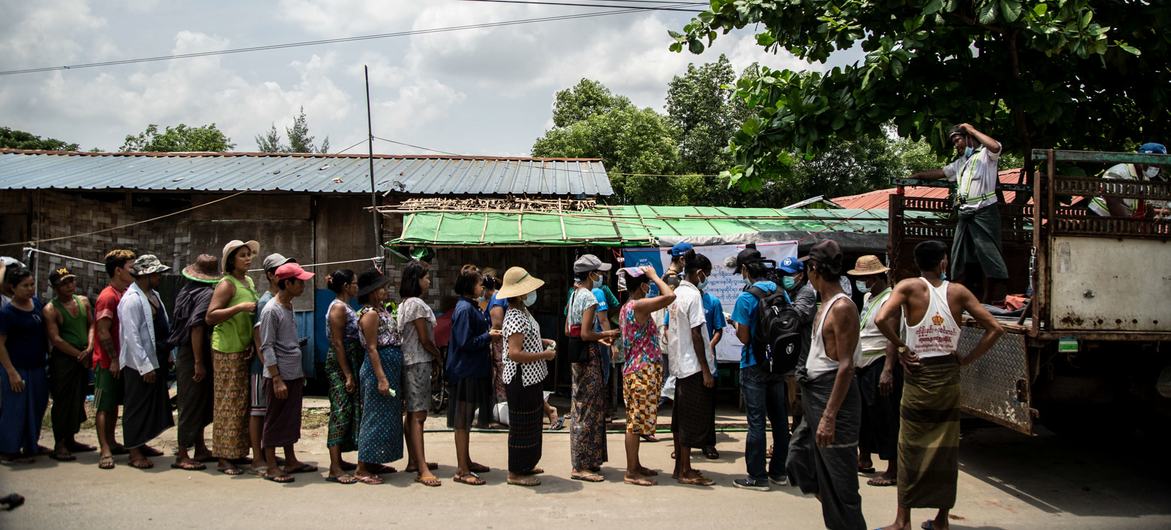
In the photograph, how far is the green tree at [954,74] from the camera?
712 cm

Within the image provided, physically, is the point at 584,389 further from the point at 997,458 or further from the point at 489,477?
the point at 997,458

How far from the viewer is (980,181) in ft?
20.2

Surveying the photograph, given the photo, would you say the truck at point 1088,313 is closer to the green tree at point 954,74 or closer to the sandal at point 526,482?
the green tree at point 954,74

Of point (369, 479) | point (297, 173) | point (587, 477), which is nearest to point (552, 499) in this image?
point (587, 477)

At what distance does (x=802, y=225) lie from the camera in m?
9.65

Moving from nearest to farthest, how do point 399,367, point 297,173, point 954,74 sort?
1. point 399,367
2. point 954,74
3. point 297,173

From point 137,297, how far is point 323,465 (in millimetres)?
1974

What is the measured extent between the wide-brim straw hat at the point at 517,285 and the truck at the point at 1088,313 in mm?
3297

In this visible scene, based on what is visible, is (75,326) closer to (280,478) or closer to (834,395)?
(280,478)

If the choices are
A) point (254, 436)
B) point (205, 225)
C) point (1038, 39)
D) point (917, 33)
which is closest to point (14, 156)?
point (205, 225)

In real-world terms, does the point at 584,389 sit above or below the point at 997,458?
above

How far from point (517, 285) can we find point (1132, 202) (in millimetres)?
5482

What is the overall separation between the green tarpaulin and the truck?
12.6ft

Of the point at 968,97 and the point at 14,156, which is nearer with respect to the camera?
the point at 968,97
